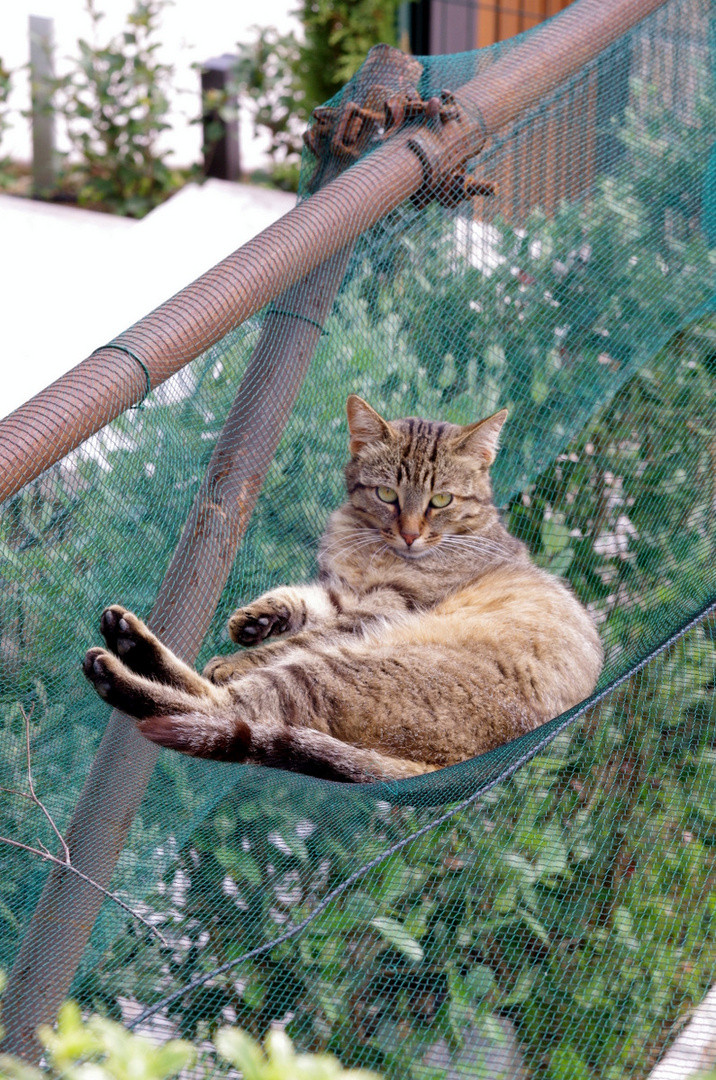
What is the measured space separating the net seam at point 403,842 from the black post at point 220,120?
5.09m

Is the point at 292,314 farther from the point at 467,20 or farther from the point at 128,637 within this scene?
the point at 467,20

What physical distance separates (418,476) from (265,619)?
54 centimetres

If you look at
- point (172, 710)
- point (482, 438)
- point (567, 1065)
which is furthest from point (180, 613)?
point (567, 1065)

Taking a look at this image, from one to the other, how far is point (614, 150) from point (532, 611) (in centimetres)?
146

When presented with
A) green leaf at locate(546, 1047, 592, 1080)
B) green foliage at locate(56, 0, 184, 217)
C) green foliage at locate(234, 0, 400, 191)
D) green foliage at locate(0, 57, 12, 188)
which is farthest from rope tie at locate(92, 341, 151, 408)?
green foliage at locate(0, 57, 12, 188)

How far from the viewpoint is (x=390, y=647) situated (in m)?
2.26

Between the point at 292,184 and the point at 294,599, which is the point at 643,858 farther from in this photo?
the point at 292,184

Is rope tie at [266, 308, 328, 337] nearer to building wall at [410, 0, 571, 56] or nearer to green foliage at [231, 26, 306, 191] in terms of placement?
green foliage at [231, 26, 306, 191]

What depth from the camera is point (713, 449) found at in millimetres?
2600

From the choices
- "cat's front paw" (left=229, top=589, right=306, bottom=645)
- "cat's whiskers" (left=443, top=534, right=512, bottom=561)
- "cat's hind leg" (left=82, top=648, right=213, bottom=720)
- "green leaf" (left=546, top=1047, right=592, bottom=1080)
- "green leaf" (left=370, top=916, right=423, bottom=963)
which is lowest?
"green leaf" (left=546, top=1047, right=592, bottom=1080)

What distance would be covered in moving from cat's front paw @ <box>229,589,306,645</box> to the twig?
2.02 feet

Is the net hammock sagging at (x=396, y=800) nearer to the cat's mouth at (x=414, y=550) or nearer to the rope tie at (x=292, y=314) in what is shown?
the rope tie at (x=292, y=314)

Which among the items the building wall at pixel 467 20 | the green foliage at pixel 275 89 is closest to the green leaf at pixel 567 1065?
the green foliage at pixel 275 89

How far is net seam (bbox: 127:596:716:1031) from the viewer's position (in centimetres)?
163
